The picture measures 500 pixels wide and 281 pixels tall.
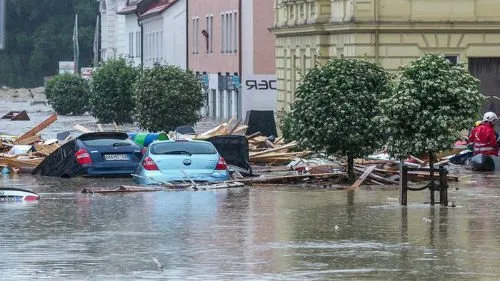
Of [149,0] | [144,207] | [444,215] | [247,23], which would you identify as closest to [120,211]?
[144,207]

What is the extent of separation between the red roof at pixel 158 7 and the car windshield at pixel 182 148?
52496 millimetres

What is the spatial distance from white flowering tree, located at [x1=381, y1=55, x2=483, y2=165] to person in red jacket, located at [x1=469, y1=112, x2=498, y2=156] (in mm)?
9078

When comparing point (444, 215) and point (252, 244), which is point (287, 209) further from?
point (252, 244)

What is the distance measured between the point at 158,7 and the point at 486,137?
182 ft

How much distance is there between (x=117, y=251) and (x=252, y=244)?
164 cm

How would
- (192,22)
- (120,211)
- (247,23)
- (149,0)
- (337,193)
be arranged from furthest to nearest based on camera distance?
(149,0) → (192,22) → (247,23) → (337,193) → (120,211)

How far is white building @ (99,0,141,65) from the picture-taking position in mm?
98125

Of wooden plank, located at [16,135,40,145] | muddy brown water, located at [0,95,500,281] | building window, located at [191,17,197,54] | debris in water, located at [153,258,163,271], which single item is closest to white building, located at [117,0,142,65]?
building window, located at [191,17,197,54]

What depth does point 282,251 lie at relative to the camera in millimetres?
16703

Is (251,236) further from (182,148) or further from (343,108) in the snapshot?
(343,108)

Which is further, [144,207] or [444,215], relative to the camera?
[144,207]

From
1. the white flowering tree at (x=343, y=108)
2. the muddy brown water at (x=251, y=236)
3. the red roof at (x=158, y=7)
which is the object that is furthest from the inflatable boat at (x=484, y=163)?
the red roof at (x=158, y=7)

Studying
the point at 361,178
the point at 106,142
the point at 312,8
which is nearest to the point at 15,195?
the point at 361,178

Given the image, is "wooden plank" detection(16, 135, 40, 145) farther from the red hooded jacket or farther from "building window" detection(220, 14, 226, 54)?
"building window" detection(220, 14, 226, 54)
